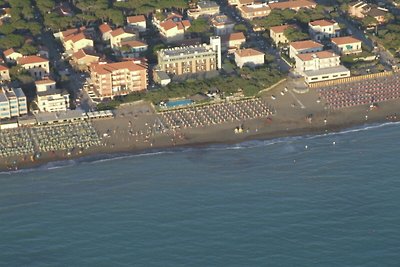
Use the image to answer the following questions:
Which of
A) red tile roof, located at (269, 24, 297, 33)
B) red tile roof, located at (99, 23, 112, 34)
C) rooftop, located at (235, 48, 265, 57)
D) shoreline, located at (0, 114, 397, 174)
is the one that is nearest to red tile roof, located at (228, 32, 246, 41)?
red tile roof, located at (269, 24, 297, 33)

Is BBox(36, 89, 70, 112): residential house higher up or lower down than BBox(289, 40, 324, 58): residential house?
lower down

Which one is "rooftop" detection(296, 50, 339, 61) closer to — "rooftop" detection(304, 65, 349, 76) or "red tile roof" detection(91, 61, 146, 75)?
"rooftop" detection(304, 65, 349, 76)

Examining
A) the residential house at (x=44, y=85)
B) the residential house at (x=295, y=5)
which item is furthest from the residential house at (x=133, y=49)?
the residential house at (x=295, y=5)

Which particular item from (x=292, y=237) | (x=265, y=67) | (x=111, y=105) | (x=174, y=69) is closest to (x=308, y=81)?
(x=265, y=67)

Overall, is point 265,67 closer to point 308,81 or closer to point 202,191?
point 308,81

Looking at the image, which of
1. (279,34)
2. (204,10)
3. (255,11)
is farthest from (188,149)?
(255,11)
